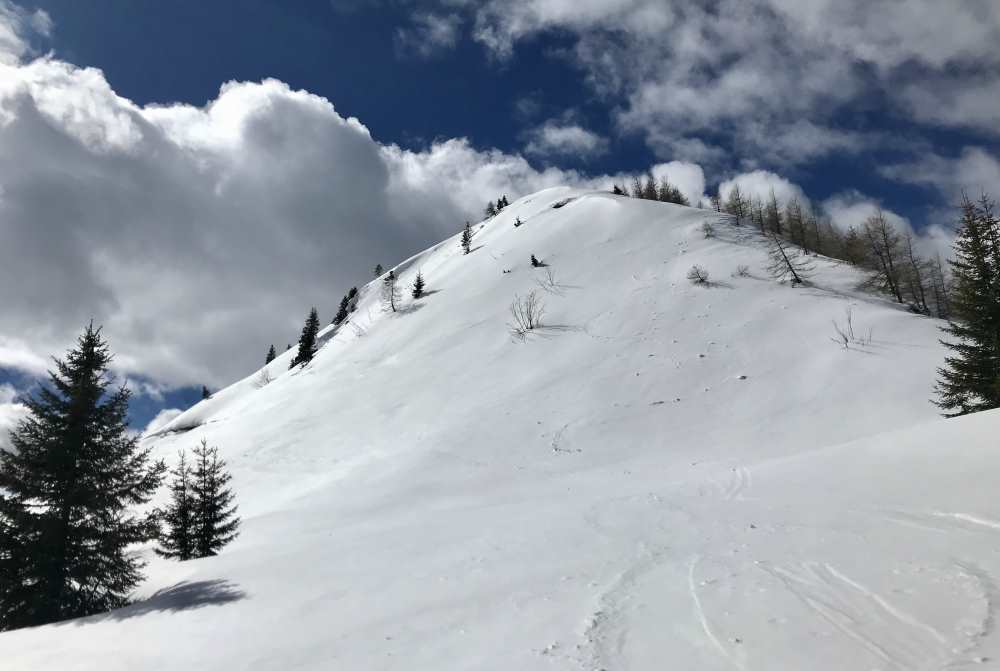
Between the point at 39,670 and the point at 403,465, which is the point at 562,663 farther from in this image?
the point at 403,465

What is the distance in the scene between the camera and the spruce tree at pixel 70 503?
39.0 ft

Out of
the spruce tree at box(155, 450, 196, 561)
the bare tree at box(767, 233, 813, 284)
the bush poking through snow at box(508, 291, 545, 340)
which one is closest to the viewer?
the spruce tree at box(155, 450, 196, 561)

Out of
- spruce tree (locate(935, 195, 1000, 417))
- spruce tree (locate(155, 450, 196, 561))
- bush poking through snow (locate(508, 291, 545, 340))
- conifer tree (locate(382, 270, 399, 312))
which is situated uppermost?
conifer tree (locate(382, 270, 399, 312))

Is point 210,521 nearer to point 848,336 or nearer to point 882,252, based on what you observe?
point 848,336

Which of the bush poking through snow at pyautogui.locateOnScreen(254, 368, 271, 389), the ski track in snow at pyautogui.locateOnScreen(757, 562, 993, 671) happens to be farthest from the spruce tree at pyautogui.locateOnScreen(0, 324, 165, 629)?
the bush poking through snow at pyautogui.locateOnScreen(254, 368, 271, 389)

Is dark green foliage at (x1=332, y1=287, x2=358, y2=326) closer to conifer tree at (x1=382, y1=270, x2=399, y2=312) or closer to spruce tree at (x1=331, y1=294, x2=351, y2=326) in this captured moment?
spruce tree at (x1=331, y1=294, x2=351, y2=326)

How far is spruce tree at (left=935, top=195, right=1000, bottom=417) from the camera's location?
19156 millimetres

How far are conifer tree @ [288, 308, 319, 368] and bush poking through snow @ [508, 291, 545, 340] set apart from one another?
1630 inches

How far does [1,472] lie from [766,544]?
17347mm

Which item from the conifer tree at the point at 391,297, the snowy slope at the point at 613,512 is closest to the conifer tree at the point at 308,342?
the conifer tree at the point at 391,297

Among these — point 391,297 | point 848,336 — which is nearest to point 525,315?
point 848,336

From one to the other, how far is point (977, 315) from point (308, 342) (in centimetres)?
8064

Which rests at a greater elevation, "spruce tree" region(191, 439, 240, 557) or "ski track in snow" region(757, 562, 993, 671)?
"spruce tree" region(191, 439, 240, 557)

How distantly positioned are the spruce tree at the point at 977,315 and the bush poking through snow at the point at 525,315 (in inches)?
1025
